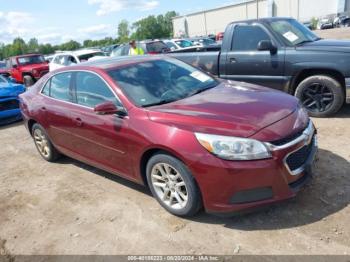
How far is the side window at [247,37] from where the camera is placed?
6726 millimetres

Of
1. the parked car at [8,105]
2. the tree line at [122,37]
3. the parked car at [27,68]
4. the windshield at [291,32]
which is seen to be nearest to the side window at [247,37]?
the windshield at [291,32]

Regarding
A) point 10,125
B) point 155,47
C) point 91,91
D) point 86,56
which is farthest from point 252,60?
point 86,56

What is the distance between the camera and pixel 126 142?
12.5 feet

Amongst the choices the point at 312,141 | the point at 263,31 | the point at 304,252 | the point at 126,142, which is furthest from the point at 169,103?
the point at 263,31

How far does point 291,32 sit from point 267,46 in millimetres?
729

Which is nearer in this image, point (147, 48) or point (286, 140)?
point (286, 140)

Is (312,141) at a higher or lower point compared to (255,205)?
higher

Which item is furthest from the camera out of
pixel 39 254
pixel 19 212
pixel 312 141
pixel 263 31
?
pixel 263 31

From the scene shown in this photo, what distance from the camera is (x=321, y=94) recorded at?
244 inches

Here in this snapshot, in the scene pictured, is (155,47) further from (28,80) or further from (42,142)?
(42,142)

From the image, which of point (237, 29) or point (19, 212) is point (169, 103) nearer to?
point (19, 212)

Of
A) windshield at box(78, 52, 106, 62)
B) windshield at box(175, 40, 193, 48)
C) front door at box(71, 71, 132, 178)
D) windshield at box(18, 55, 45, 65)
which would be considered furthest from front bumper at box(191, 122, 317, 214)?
windshield at box(175, 40, 193, 48)

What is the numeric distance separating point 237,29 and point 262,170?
4.64 metres

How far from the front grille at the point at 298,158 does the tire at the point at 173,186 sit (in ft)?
2.90
